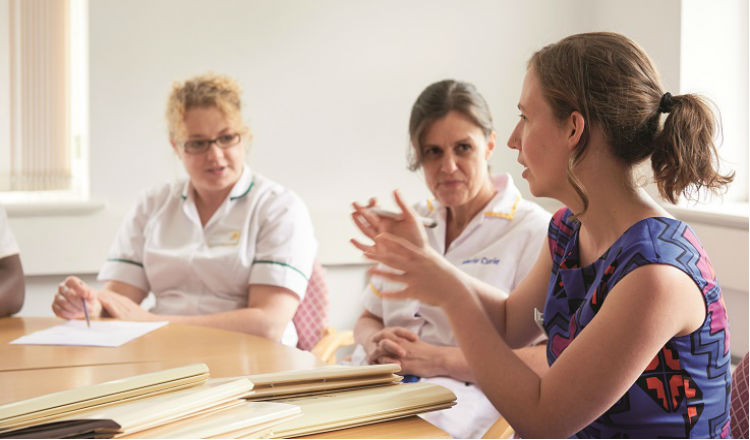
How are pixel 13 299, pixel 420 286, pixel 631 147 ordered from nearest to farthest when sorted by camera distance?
pixel 631 147 < pixel 420 286 < pixel 13 299

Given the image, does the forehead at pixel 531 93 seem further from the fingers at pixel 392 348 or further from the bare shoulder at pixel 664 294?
the fingers at pixel 392 348

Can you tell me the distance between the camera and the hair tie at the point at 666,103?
1.38 metres

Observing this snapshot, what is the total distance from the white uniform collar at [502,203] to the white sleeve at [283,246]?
477 millimetres

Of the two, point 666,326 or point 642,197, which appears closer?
point 666,326

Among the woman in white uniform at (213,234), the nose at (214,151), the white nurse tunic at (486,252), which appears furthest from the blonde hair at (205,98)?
the white nurse tunic at (486,252)

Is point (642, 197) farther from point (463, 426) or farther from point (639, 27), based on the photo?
point (639, 27)

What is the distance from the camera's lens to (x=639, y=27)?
11.5 feet

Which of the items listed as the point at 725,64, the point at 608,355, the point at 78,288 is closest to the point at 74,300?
the point at 78,288

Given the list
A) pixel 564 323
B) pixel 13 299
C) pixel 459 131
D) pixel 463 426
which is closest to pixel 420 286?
pixel 564 323

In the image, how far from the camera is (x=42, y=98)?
137 inches

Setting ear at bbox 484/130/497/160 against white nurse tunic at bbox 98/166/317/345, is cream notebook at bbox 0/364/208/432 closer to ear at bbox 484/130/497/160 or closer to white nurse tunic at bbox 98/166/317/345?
white nurse tunic at bbox 98/166/317/345

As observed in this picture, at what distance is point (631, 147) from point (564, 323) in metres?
0.38

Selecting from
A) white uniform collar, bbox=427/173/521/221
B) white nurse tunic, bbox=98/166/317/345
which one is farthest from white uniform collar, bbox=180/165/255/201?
white uniform collar, bbox=427/173/521/221

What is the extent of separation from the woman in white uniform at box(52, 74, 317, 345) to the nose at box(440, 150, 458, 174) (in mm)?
Answer: 594
